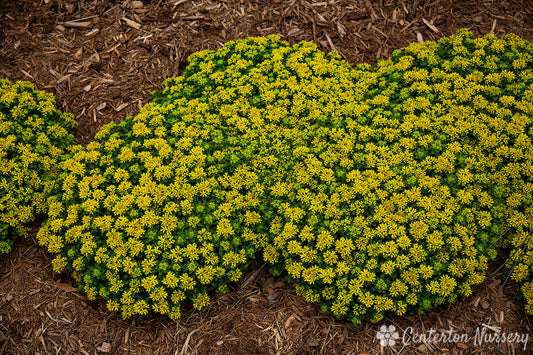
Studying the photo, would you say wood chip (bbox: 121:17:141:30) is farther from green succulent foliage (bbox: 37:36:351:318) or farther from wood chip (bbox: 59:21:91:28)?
green succulent foliage (bbox: 37:36:351:318)

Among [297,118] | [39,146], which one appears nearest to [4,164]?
[39,146]

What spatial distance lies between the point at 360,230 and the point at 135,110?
395cm

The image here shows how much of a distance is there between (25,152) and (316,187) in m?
3.61

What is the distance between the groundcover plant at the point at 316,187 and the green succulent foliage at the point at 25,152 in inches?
14.1

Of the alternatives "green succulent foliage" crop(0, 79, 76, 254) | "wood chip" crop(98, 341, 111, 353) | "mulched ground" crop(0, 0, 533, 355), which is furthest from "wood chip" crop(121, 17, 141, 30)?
"wood chip" crop(98, 341, 111, 353)

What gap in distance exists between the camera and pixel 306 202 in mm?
4312

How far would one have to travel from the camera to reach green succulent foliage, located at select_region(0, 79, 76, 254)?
4.58 m

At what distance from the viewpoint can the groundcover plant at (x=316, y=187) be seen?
404cm

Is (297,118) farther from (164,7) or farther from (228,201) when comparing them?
(164,7)

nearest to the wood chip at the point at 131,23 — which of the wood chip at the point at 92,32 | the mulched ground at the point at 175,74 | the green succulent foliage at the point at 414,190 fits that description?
the mulched ground at the point at 175,74

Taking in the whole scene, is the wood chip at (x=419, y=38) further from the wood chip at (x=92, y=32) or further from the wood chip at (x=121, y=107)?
the wood chip at (x=92, y=32)

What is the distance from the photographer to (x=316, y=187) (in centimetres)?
441

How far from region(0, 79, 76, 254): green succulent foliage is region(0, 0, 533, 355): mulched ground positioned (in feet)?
1.64

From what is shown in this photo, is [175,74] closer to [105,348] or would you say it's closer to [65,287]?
[65,287]
